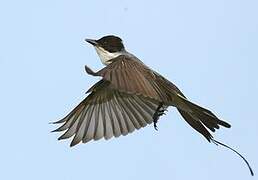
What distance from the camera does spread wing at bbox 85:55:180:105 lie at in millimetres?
5768

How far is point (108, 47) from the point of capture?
7.67 meters

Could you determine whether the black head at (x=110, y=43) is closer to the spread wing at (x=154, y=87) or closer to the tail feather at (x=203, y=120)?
the spread wing at (x=154, y=87)

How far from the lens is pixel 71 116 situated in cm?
776

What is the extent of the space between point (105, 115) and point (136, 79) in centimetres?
200

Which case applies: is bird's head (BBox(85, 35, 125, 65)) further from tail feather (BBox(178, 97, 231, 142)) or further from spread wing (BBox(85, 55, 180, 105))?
tail feather (BBox(178, 97, 231, 142))

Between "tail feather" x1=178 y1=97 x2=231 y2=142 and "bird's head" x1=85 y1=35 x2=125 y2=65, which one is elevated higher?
"bird's head" x1=85 y1=35 x2=125 y2=65

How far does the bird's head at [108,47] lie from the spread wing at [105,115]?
0.30 metres

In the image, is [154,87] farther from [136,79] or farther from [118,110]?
[118,110]

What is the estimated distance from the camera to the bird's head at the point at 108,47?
759 centimetres

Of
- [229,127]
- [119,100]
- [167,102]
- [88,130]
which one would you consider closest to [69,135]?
[88,130]

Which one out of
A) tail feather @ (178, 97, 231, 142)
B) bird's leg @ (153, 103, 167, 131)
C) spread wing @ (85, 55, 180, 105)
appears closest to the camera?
spread wing @ (85, 55, 180, 105)

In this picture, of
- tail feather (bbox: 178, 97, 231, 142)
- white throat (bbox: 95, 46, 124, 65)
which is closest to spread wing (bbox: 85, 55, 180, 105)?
tail feather (bbox: 178, 97, 231, 142)

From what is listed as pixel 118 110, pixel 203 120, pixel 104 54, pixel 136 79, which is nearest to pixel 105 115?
pixel 118 110

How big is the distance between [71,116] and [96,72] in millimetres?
1996
